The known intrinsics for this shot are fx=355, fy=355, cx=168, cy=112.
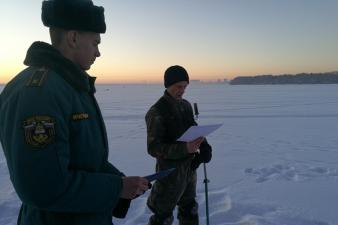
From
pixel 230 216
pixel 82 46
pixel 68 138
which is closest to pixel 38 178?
pixel 68 138

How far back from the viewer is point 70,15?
152 centimetres

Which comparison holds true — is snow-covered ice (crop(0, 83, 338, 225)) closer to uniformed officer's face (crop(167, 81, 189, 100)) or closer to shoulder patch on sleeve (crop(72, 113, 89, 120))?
uniformed officer's face (crop(167, 81, 189, 100))

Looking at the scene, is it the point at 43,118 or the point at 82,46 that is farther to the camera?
the point at 82,46

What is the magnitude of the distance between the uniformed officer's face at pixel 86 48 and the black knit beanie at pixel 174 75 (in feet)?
6.54

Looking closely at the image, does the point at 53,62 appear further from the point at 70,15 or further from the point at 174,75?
the point at 174,75

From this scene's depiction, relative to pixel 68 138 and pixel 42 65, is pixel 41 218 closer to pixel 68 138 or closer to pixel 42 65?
pixel 68 138

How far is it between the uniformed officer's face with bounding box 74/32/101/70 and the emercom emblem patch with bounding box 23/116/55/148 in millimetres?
390

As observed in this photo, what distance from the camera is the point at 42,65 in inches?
57.6

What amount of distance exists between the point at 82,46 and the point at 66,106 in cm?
33

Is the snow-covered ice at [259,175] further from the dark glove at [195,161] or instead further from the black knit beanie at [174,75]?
the black knit beanie at [174,75]

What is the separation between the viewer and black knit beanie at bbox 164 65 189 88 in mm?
3627

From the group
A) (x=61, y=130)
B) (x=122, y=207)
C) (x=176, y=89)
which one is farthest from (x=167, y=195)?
(x=61, y=130)

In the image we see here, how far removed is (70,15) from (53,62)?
223 millimetres

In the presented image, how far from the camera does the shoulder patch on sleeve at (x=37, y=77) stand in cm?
133
